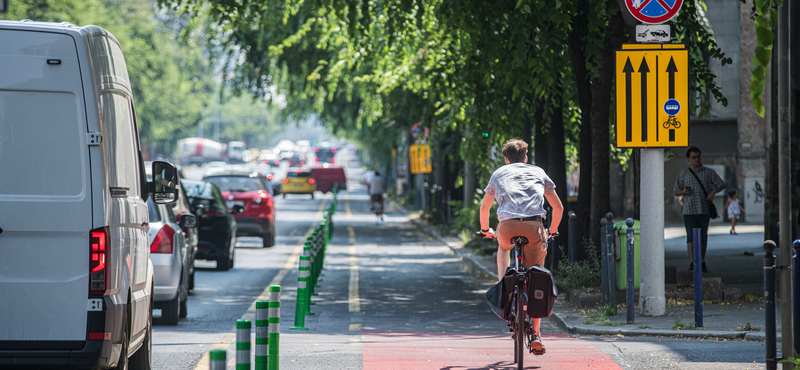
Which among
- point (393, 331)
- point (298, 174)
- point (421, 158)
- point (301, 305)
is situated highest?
point (421, 158)

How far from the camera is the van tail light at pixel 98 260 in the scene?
16.3 ft

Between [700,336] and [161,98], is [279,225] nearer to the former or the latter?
[700,336]

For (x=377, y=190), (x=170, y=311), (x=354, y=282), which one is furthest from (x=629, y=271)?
(x=377, y=190)

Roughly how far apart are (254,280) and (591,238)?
543 centimetres

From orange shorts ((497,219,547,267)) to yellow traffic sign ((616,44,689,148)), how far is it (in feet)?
10.0

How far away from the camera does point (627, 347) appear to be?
7.90 m

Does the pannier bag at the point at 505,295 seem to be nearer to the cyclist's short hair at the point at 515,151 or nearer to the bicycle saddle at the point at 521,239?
the bicycle saddle at the point at 521,239

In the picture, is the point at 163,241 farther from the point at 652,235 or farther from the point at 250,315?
the point at 652,235

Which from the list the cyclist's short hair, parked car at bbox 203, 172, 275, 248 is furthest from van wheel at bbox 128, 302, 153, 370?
parked car at bbox 203, 172, 275, 248

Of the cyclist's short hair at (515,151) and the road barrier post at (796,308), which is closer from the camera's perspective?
the road barrier post at (796,308)

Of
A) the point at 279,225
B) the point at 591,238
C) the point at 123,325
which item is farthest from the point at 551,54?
the point at 279,225

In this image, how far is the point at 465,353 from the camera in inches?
301

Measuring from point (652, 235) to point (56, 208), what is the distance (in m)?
6.31

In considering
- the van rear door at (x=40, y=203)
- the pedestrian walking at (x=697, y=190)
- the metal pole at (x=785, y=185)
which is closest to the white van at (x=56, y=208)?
the van rear door at (x=40, y=203)
